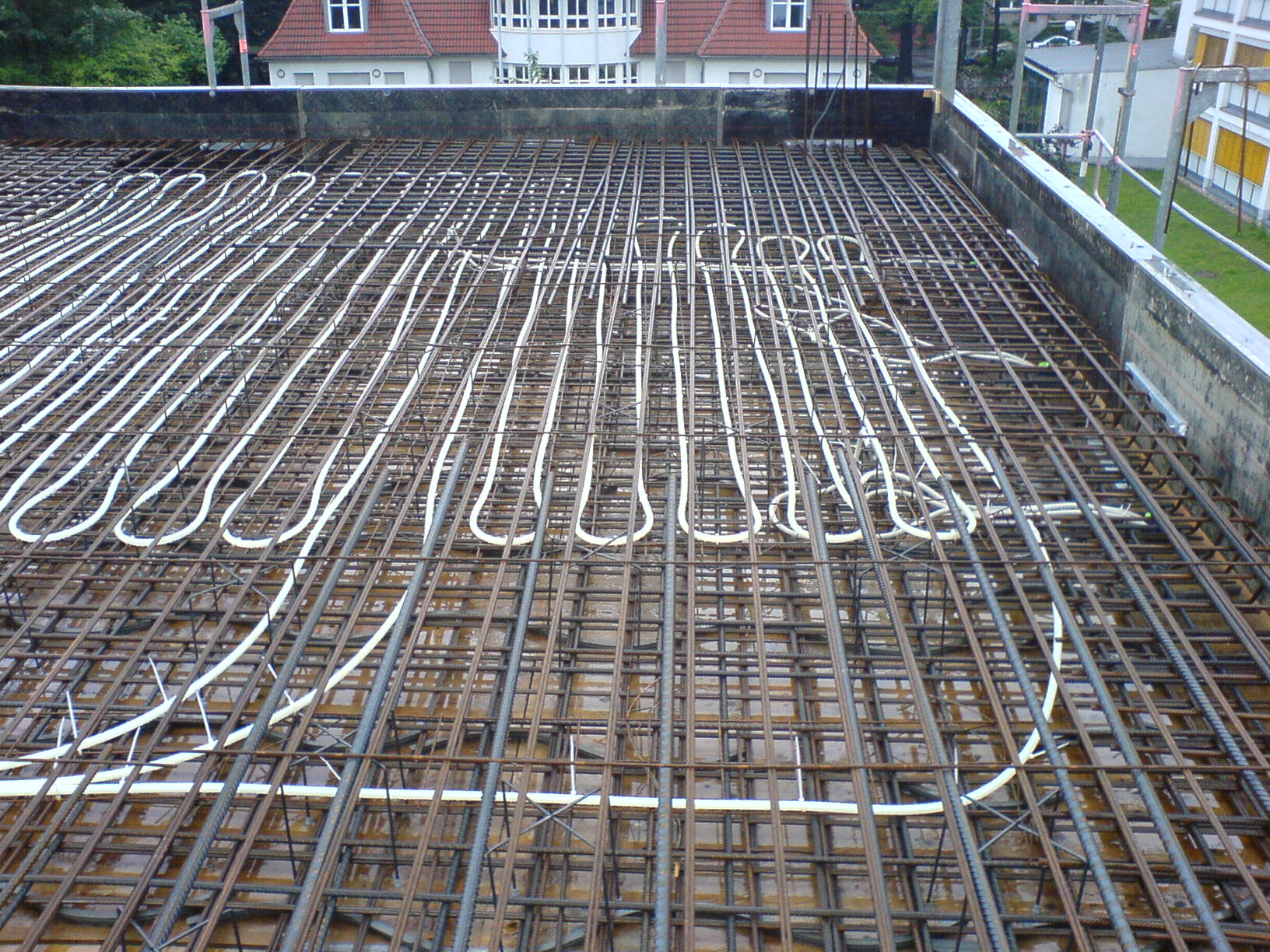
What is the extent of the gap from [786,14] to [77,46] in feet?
53.4

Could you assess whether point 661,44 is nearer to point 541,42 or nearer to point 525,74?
point 525,74

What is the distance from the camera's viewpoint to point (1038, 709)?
4.29 metres

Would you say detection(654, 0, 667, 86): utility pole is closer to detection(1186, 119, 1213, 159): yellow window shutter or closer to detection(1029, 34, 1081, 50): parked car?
detection(1186, 119, 1213, 159): yellow window shutter

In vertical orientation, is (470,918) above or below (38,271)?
below

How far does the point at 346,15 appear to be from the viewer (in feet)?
95.7

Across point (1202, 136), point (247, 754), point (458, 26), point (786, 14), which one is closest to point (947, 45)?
point (247, 754)

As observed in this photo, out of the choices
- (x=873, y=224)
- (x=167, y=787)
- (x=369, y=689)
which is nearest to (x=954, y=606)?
(x=369, y=689)

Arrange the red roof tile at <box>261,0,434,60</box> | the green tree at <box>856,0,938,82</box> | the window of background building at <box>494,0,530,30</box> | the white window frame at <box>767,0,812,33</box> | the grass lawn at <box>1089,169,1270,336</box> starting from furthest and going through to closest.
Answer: the green tree at <box>856,0,938,82</box>, the red roof tile at <box>261,0,434,60</box>, the window of background building at <box>494,0,530,30</box>, the white window frame at <box>767,0,812,33</box>, the grass lawn at <box>1089,169,1270,336</box>

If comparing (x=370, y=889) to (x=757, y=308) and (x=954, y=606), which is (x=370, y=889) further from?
(x=757, y=308)

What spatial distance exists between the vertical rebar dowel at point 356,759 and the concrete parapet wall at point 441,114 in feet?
29.8

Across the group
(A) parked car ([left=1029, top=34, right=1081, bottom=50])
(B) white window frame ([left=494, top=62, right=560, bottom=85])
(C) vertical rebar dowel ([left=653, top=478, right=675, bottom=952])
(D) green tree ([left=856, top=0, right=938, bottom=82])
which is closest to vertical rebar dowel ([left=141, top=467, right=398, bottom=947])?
(C) vertical rebar dowel ([left=653, top=478, right=675, bottom=952])

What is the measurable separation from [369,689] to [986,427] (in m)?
3.89

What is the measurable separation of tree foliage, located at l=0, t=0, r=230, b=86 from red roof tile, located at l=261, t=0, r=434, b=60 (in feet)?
9.68

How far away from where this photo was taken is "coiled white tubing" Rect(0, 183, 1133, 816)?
4.09m
